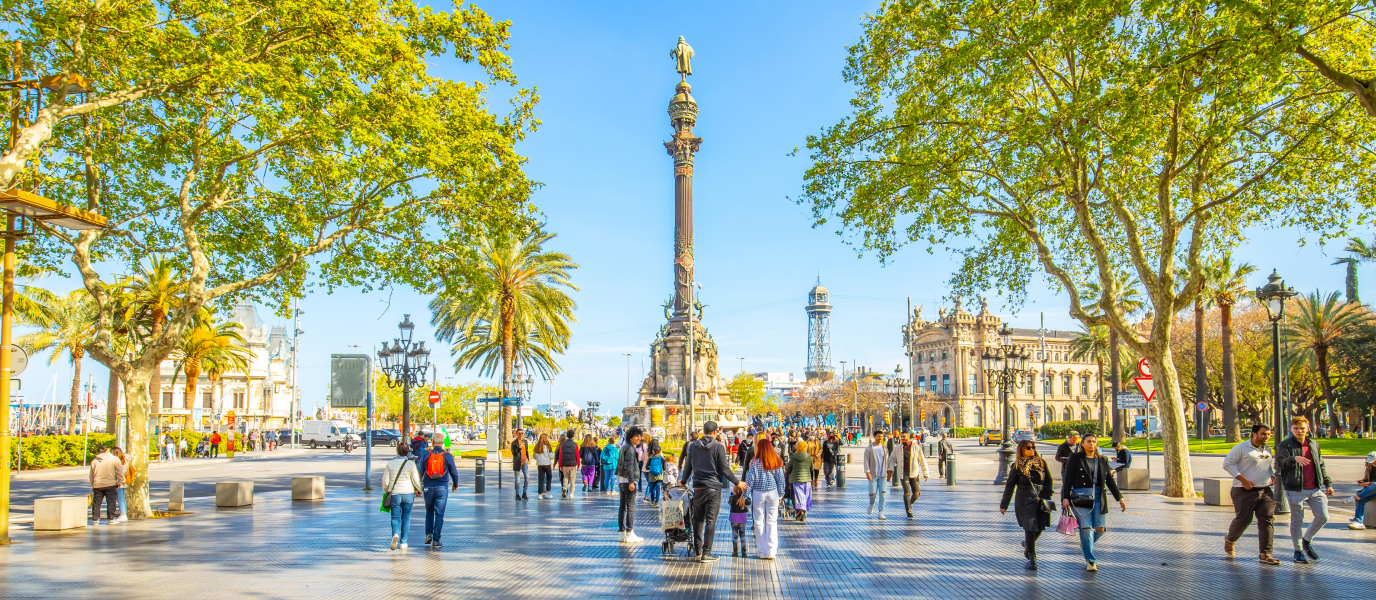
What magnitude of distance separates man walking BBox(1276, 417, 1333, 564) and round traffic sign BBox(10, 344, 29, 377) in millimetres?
15564

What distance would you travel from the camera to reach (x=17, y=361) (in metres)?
12.5

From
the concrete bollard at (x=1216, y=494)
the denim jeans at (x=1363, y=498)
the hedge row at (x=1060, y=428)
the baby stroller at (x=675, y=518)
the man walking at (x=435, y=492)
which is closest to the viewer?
the baby stroller at (x=675, y=518)

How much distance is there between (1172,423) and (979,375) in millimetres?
93684

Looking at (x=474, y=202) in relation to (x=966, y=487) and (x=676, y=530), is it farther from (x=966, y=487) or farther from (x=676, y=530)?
(x=966, y=487)

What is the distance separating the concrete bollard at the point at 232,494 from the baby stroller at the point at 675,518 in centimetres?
1015

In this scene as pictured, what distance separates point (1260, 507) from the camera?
9625mm

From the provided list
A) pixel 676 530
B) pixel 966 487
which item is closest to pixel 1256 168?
pixel 966 487

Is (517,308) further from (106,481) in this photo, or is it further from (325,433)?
(325,433)

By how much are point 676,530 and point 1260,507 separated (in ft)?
20.4

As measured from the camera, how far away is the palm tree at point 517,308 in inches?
1367

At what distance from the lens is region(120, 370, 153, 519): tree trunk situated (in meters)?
14.8

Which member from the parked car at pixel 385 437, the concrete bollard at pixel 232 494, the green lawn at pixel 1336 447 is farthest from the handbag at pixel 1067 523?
the parked car at pixel 385 437

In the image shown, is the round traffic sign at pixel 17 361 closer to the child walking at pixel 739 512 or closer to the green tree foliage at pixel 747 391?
the child walking at pixel 739 512

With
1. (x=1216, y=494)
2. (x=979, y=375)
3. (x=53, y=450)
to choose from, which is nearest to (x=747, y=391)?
(x=979, y=375)
